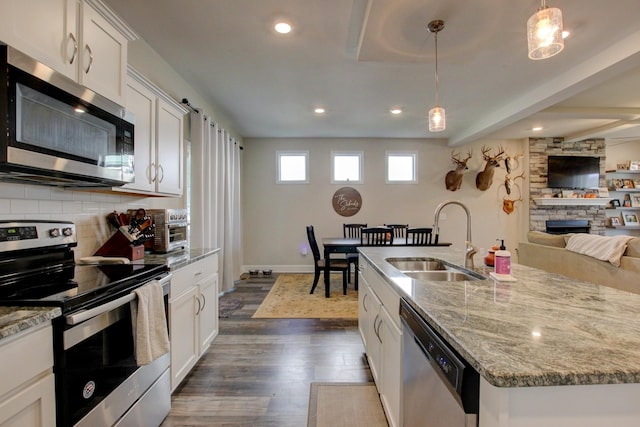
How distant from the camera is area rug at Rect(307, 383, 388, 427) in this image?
176cm

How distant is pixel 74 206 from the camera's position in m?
1.81

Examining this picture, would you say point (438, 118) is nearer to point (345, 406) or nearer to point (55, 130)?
point (345, 406)

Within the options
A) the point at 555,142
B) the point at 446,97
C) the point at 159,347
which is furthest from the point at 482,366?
the point at 555,142

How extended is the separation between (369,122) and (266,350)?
3761 mm

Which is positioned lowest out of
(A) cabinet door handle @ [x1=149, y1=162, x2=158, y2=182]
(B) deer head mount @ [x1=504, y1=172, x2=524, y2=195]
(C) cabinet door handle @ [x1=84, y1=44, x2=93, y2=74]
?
(A) cabinet door handle @ [x1=149, y1=162, x2=158, y2=182]

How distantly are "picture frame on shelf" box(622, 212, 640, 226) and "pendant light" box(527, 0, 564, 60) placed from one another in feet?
23.7

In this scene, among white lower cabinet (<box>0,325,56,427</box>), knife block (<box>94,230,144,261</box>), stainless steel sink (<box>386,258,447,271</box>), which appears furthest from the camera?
stainless steel sink (<box>386,258,447,271</box>)

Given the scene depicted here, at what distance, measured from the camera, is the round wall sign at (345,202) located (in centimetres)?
590

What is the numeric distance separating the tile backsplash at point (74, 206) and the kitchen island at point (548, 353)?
193cm

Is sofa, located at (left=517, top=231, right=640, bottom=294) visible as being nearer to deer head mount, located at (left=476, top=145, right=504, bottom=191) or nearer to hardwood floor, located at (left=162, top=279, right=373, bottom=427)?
deer head mount, located at (left=476, top=145, right=504, bottom=191)

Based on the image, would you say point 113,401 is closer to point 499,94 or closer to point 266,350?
point 266,350

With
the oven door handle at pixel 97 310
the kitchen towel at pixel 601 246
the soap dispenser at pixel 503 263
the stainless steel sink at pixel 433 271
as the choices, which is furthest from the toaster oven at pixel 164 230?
the kitchen towel at pixel 601 246

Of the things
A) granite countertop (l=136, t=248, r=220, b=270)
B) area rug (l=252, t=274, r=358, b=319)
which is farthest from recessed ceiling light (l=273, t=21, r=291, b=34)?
area rug (l=252, t=274, r=358, b=319)

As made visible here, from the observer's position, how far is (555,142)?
A: 5.98 metres
